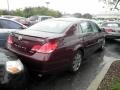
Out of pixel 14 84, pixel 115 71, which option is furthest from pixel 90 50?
pixel 14 84

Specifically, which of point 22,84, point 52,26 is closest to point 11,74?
point 22,84

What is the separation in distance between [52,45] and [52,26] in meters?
1.30

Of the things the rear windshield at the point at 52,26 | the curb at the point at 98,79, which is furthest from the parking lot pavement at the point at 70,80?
the rear windshield at the point at 52,26

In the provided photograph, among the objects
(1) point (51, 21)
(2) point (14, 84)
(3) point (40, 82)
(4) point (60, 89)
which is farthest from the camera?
(1) point (51, 21)

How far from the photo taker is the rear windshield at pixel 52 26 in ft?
20.7

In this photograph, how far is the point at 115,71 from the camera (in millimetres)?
6559

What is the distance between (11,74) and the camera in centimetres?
397

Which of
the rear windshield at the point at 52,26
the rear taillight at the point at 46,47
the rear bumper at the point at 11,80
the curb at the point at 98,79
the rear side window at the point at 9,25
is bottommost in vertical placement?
the curb at the point at 98,79

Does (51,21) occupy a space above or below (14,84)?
above

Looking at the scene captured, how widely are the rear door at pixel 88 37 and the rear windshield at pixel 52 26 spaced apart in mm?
734

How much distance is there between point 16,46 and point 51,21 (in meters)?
1.70

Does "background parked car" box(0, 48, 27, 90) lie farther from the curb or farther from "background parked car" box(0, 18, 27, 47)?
"background parked car" box(0, 18, 27, 47)

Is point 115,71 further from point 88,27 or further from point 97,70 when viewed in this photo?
point 88,27

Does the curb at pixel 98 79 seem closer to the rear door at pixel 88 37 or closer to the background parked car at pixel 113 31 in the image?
the rear door at pixel 88 37
